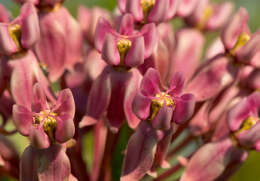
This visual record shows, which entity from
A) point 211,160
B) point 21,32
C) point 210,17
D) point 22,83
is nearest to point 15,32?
point 21,32

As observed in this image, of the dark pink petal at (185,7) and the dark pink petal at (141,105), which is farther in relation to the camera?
the dark pink petal at (185,7)

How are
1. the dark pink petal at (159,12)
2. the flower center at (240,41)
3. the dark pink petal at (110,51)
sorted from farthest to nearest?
the flower center at (240,41) < the dark pink petal at (159,12) < the dark pink petal at (110,51)

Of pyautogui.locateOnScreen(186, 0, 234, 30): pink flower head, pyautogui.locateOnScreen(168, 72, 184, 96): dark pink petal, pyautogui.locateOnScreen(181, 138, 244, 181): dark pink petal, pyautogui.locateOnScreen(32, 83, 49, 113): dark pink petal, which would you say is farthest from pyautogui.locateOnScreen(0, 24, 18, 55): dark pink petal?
pyautogui.locateOnScreen(186, 0, 234, 30): pink flower head

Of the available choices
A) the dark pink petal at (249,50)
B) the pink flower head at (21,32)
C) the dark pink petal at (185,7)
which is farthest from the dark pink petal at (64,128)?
the dark pink petal at (185,7)

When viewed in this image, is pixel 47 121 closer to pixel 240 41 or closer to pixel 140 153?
pixel 140 153

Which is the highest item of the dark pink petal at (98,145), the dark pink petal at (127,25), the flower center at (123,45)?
the dark pink petal at (127,25)

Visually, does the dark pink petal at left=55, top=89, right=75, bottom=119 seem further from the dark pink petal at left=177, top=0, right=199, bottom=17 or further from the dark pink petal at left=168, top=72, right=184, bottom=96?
the dark pink petal at left=177, top=0, right=199, bottom=17

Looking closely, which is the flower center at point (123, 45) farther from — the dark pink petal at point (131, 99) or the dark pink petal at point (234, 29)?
the dark pink petal at point (234, 29)
